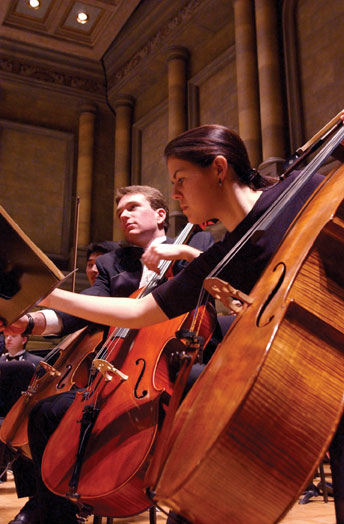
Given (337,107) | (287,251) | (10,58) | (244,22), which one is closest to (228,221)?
(287,251)

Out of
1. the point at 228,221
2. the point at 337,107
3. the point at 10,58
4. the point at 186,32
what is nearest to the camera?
the point at 228,221

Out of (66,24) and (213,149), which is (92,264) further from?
(66,24)

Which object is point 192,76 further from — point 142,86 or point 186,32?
point 142,86

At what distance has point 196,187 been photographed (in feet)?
4.49

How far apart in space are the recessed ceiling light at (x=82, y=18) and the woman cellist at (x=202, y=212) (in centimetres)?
889

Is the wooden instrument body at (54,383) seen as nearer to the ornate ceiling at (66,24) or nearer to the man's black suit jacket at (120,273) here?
the man's black suit jacket at (120,273)

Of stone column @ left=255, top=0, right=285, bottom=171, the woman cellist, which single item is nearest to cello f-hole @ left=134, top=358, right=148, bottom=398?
the woman cellist

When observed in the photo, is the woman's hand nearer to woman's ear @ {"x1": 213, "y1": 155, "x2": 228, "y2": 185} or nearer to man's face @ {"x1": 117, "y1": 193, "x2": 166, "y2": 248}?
woman's ear @ {"x1": 213, "y1": 155, "x2": 228, "y2": 185}

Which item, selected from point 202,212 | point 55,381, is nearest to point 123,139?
point 55,381

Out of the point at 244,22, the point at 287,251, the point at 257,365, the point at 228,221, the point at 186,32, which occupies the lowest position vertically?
the point at 257,365

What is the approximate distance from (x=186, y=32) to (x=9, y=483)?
751 centimetres

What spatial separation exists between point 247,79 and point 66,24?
4.41m

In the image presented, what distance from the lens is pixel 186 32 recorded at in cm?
838

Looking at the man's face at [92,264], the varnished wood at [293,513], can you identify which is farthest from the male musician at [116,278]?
the man's face at [92,264]
